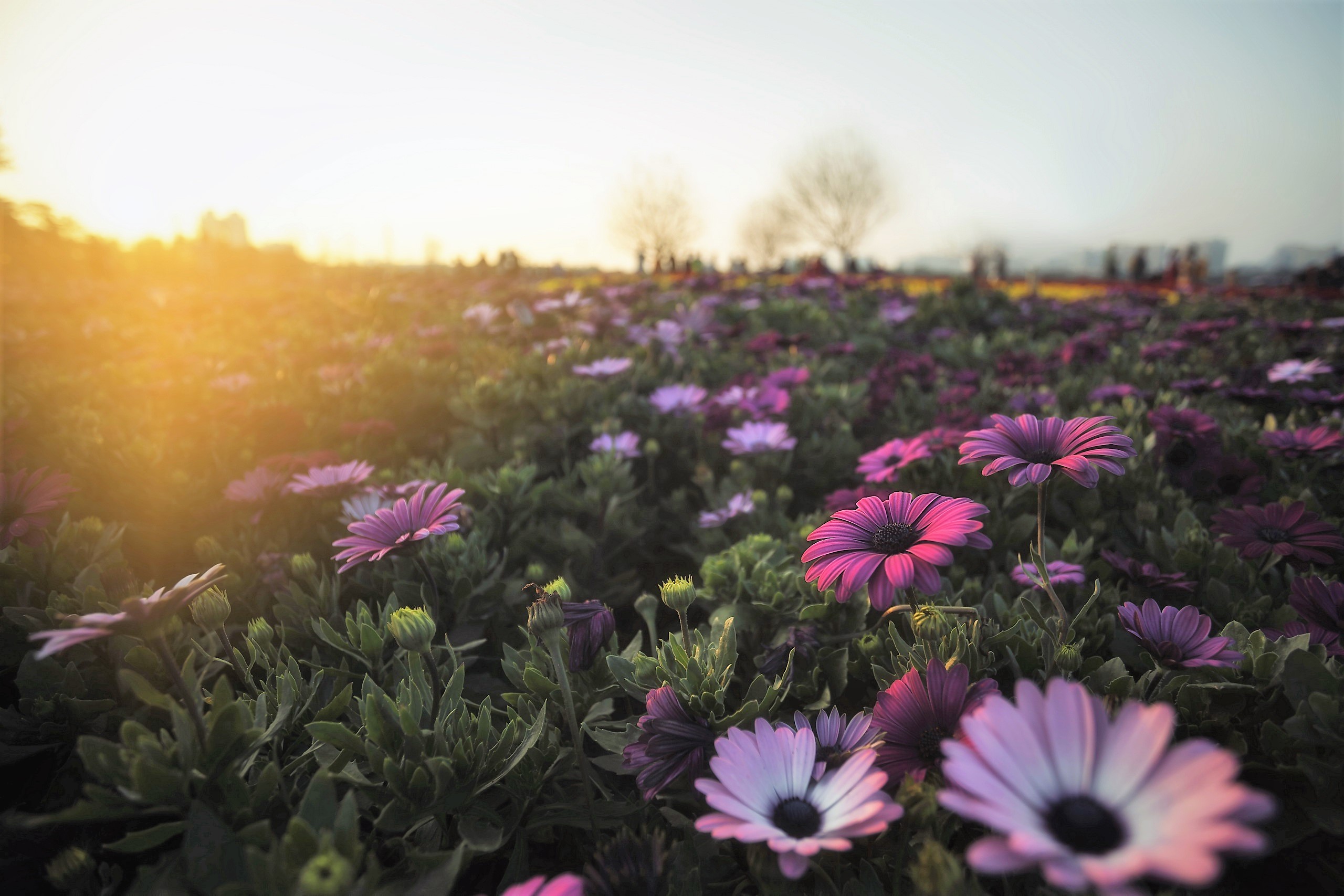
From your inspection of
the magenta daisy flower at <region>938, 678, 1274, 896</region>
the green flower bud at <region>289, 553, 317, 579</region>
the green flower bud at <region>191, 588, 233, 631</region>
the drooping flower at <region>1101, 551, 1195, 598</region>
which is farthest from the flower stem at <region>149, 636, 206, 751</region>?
the drooping flower at <region>1101, 551, 1195, 598</region>

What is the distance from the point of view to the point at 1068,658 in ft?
3.04

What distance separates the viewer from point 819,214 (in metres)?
29.5

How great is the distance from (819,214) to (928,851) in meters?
31.7

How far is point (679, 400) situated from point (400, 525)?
1.51 meters

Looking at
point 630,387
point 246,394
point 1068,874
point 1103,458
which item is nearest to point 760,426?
point 630,387

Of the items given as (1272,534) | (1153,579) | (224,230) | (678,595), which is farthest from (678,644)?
(224,230)

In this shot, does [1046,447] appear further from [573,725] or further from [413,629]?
[413,629]

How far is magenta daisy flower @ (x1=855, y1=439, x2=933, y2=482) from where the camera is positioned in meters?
1.59

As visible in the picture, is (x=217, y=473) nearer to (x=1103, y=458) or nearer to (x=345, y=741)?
(x=345, y=741)

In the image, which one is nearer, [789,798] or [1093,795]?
[1093,795]

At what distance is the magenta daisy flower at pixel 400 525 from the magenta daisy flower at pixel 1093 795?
33.5 inches

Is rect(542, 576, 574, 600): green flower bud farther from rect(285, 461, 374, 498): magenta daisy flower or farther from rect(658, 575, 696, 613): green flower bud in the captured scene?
rect(285, 461, 374, 498): magenta daisy flower

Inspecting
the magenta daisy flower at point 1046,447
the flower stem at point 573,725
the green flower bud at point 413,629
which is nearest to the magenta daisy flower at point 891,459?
the magenta daisy flower at point 1046,447

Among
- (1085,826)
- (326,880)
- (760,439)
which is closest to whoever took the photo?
(1085,826)
